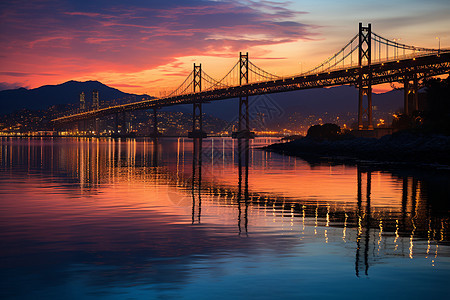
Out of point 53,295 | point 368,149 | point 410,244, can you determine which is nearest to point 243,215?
point 410,244

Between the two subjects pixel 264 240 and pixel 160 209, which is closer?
pixel 264 240

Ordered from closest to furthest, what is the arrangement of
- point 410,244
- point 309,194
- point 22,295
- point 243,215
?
point 22,295 < point 410,244 < point 243,215 < point 309,194

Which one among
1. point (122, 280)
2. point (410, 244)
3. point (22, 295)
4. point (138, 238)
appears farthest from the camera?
point (138, 238)

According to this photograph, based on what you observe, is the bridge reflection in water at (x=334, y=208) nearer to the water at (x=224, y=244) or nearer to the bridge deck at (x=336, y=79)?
the water at (x=224, y=244)

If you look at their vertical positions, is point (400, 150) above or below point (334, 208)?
above

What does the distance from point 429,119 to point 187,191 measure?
3900 cm

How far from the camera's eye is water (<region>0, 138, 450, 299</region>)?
7586mm

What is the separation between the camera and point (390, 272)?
835 cm

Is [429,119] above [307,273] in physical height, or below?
above

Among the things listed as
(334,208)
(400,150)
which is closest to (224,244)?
(334,208)

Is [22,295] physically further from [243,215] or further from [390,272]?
[243,215]

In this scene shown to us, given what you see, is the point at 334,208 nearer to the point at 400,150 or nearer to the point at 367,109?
the point at 400,150

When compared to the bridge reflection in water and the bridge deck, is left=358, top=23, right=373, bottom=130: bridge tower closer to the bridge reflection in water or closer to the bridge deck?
the bridge deck

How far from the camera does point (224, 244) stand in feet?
34.3
